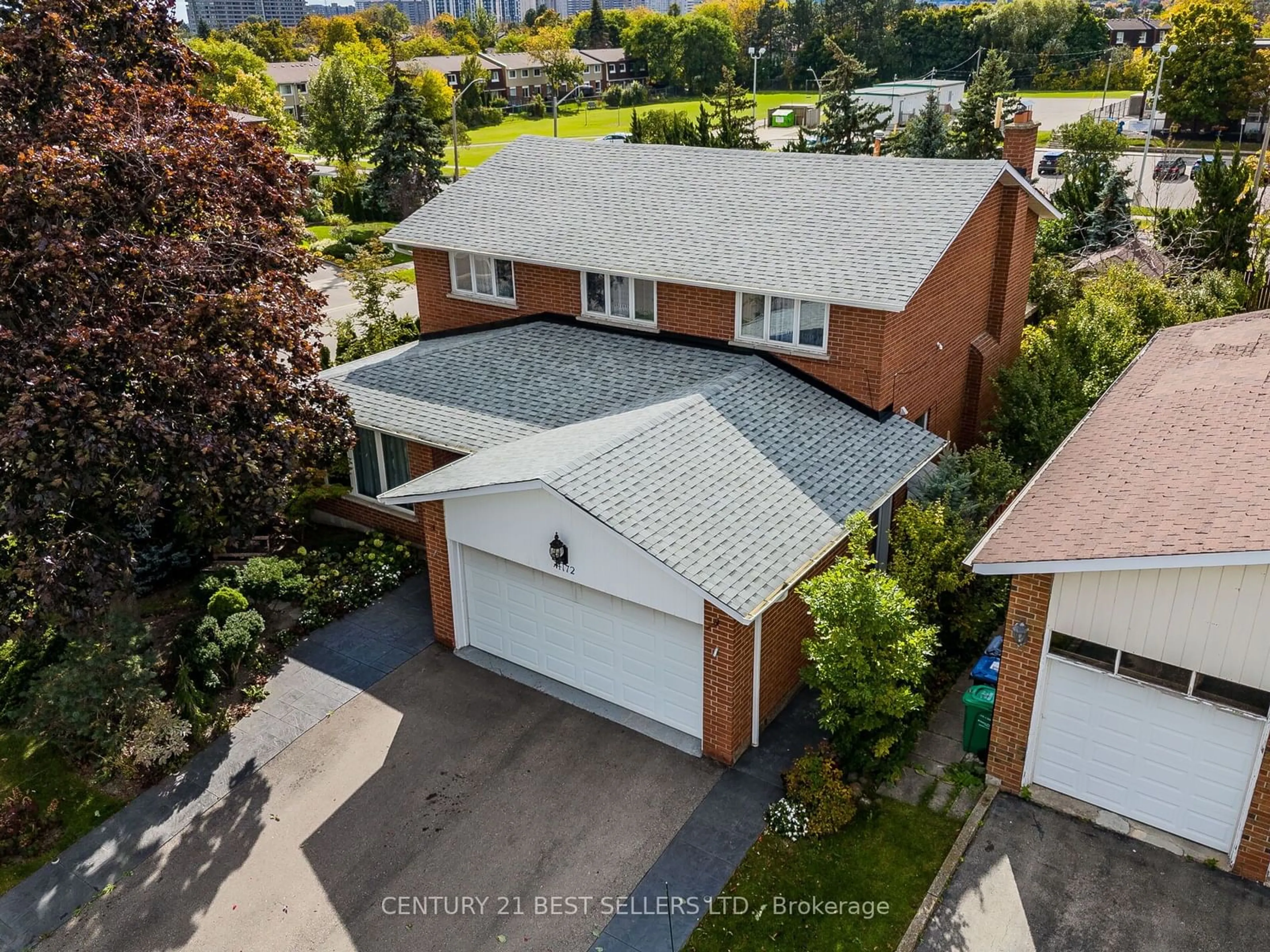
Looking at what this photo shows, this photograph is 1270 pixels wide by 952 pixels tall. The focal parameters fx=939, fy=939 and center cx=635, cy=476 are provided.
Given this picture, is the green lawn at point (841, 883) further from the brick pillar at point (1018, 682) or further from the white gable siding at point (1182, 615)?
the white gable siding at point (1182, 615)

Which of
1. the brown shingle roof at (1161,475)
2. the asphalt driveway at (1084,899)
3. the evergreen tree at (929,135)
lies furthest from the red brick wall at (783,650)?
the evergreen tree at (929,135)

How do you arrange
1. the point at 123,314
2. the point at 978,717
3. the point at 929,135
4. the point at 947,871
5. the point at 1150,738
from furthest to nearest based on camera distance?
1. the point at 929,135
2. the point at 978,717
3. the point at 123,314
4. the point at 947,871
5. the point at 1150,738

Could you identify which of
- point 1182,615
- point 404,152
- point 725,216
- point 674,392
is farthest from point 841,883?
point 404,152

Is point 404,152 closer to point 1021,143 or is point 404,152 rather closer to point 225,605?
point 1021,143

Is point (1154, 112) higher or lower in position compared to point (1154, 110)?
lower

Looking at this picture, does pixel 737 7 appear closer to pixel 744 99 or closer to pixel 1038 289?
pixel 744 99

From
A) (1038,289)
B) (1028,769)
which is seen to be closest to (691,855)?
(1028,769)

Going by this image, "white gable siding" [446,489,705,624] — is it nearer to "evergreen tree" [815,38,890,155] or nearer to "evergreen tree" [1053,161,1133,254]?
"evergreen tree" [1053,161,1133,254]
